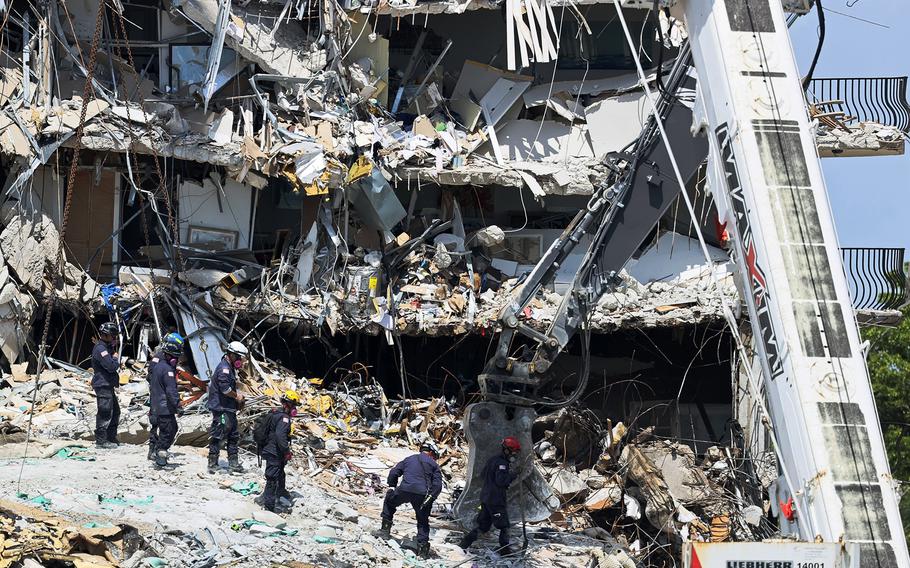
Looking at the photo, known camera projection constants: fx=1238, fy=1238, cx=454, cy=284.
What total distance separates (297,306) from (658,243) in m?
6.12

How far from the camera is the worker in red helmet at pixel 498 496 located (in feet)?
42.3

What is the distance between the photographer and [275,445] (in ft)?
42.3

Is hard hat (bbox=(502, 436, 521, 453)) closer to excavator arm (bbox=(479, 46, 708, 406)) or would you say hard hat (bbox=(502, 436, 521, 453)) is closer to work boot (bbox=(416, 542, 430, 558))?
excavator arm (bbox=(479, 46, 708, 406))

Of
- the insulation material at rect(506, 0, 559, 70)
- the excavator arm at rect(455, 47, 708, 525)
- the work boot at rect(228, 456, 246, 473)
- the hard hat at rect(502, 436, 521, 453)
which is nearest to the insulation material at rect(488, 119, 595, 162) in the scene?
the insulation material at rect(506, 0, 559, 70)

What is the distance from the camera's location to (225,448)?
1591cm

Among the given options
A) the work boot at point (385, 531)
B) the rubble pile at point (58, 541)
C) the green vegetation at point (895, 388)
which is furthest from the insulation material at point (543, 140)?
the rubble pile at point (58, 541)

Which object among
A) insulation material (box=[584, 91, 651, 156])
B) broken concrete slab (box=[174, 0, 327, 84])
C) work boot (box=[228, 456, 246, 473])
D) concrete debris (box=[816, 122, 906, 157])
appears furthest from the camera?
insulation material (box=[584, 91, 651, 156])

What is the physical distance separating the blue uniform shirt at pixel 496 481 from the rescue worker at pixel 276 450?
2115 mm

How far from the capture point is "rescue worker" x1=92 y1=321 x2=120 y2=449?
1463 centimetres

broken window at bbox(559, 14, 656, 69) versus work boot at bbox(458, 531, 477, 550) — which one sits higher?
broken window at bbox(559, 14, 656, 69)

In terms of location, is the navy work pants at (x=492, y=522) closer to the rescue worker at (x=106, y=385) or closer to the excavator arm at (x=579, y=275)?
the excavator arm at (x=579, y=275)

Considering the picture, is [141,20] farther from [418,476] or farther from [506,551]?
[506,551]

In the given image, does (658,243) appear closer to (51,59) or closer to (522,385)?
(522,385)

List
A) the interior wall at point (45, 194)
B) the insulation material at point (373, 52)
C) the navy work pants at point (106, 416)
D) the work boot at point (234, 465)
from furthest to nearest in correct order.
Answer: the insulation material at point (373, 52) → the interior wall at point (45, 194) → the navy work pants at point (106, 416) → the work boot at point (234, 465)
